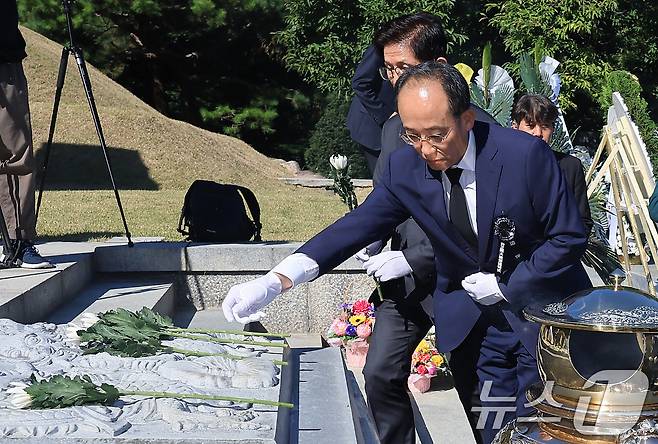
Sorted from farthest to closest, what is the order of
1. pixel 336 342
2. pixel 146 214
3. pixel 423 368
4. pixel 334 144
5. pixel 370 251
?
pixel 334 144
pixel 146 214
pixel 336 342
pixel 423 368
pixel 370 251

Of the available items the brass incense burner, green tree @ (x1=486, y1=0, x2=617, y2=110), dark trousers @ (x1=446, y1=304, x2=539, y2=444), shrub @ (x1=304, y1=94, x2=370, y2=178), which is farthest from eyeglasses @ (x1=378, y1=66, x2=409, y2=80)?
green tree @ (x1=486, y1=0, x2=617, y2=110)

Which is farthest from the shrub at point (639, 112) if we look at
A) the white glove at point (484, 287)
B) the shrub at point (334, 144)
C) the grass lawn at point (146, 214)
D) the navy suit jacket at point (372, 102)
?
the shrub at point (334, 144)

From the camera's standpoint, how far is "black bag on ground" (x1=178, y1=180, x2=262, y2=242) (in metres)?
6.54

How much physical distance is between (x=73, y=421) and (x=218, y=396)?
45 centimetres

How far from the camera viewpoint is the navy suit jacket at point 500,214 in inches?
105

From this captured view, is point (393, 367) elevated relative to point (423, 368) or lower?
elevated

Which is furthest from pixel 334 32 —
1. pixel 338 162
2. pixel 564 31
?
pixel 338 162

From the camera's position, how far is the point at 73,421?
8.89 ft

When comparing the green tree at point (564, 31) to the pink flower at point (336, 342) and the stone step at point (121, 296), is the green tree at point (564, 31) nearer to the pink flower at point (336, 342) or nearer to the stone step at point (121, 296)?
the pink flower at point (336, 342)

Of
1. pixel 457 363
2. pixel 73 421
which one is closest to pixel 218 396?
pixel 73 421

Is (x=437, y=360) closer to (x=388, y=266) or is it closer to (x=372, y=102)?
(x=372, y=102)

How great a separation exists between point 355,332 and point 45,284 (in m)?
1.97

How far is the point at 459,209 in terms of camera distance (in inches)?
110

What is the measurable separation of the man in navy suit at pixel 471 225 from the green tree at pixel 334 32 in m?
18.4
